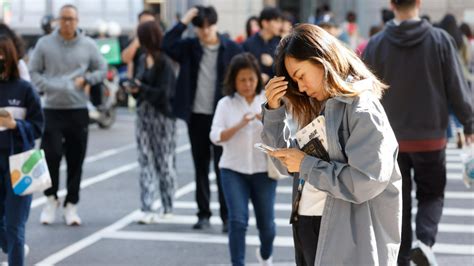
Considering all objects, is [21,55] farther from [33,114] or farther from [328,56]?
[328,56]

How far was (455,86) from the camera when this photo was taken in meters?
6.78

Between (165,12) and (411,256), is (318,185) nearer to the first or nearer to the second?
(411,256)

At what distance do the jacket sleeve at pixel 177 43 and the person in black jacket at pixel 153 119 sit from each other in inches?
14.2

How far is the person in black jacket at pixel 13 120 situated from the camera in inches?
262

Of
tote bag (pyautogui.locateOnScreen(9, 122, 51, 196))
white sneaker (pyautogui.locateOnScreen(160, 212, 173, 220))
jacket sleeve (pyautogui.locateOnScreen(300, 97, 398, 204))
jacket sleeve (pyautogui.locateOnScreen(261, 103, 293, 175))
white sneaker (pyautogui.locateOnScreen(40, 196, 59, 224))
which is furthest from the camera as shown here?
white sneaker (pyautogui.locateOnScreen(160, 212, 173, 220))

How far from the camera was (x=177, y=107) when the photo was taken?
29.1 ft

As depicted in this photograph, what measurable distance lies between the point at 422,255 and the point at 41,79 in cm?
420

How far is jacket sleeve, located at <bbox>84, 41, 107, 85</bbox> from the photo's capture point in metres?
9.39

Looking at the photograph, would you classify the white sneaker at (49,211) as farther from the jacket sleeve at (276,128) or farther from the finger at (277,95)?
the finger at (277,95)

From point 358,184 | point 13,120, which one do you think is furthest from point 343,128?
point 13,120

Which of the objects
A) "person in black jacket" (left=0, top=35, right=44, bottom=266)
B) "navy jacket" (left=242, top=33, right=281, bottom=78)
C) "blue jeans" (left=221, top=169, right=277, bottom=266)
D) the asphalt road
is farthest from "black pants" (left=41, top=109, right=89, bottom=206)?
"blue jeans" (left=221, top=169, right=277, bottom=266)

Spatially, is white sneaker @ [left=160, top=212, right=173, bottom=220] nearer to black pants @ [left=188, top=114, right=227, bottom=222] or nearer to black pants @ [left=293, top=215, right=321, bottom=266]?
black pants @ [left=188, top=114, right=227, bottom=222]

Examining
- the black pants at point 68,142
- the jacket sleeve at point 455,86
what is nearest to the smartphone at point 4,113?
the black pants at point 68,142

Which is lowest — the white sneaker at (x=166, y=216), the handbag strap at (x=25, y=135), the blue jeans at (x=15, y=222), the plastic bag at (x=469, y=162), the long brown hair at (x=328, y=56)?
the white sneaker at (x=166, y=216)
